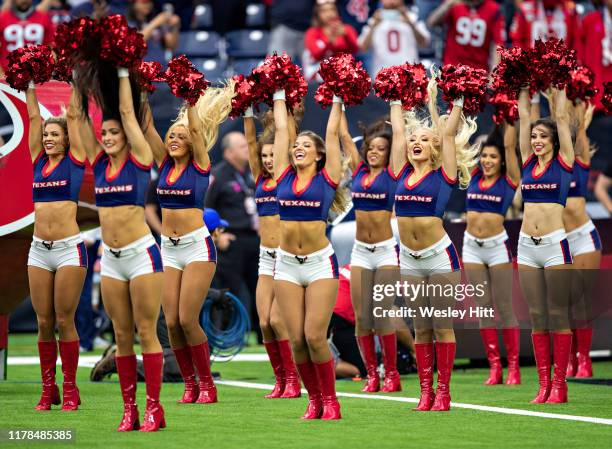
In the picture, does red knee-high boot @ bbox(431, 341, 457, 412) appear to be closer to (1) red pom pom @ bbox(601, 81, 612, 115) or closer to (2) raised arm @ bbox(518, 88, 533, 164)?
(2) raised arm @ bbox(518, 88, 533, 164)

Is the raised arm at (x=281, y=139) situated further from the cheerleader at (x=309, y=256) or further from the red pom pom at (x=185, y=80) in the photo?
the red pom pom at (x=185, y=80)

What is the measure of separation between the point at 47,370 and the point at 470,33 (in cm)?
864

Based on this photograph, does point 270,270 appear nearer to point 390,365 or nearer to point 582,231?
point 390,365

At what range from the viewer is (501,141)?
35.4ft

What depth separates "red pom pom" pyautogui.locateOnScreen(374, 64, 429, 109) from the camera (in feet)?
28.6

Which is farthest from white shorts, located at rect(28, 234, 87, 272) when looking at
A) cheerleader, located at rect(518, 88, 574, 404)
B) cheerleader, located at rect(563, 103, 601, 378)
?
cheerleader, located at rect(563, 103, 601, 378)

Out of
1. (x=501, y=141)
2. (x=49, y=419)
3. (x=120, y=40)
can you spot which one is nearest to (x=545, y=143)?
(x=501, y=141)

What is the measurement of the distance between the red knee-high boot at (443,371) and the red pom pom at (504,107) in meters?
2.31

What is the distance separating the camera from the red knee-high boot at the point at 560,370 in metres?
9.02

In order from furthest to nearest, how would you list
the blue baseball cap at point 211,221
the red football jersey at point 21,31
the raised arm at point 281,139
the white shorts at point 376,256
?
the red football jersey at point 21,31 < the blue baseball cap at point 211,221 < the white shorts at point 376,256 < the raised arm at point 281,139

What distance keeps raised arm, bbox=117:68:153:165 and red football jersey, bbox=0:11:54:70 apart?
25.3 feet

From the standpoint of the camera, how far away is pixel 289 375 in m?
9.80

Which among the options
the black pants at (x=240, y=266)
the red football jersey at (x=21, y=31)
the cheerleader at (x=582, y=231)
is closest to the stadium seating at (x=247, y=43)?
the red football jersey at (x=21, y=31)

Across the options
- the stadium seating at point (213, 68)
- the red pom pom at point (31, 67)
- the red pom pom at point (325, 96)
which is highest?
the stadium seating at point (213, 68)
